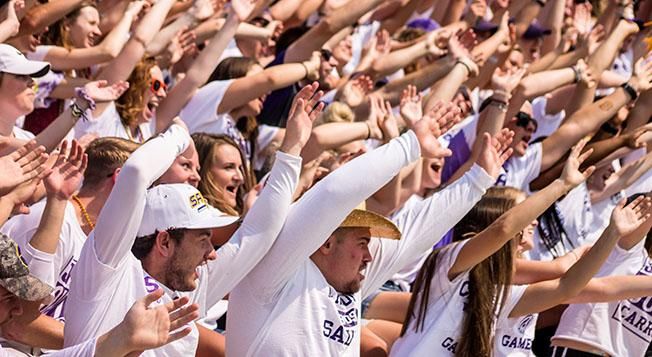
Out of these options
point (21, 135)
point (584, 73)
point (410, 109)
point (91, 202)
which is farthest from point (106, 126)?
point (584, 73)

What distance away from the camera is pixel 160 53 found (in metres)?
7.58

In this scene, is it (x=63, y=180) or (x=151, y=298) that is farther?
(x=63, y=180)

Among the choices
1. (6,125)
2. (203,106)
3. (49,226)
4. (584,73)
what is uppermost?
(49,226)

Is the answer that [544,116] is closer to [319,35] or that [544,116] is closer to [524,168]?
[524,168]

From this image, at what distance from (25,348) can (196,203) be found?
0.75m

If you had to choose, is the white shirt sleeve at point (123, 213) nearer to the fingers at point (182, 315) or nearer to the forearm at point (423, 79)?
the fingers at point (182, 315)

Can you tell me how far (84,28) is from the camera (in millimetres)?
7117

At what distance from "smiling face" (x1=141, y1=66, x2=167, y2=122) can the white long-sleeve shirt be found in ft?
5.96

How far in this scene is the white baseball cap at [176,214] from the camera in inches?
189

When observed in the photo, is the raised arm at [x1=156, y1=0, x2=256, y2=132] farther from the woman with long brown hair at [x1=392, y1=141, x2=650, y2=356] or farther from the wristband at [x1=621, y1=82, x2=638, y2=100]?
the wristband at [x1=621, y1=82, x2=638, y2=100]

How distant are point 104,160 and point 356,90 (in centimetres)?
280

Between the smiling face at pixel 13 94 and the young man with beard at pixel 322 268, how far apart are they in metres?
1.21

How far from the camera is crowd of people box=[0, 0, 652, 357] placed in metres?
4.76

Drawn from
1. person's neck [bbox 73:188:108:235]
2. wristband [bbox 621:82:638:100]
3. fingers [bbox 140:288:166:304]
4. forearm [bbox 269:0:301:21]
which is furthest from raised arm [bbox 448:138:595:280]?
forearm [bbox 269:0:301:21]
